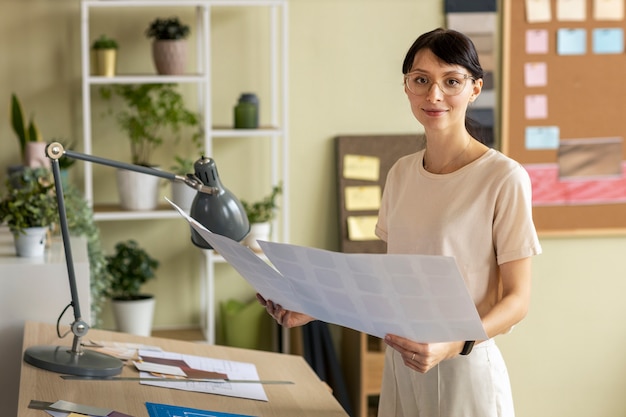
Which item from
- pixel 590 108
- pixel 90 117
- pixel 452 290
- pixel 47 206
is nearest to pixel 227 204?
pixel 452 290

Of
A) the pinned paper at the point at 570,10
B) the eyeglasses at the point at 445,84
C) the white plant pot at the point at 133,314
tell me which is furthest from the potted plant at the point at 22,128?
the pinned paper at the point at 570,10

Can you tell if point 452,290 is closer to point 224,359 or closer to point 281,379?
point 281,379

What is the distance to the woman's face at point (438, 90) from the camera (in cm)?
177

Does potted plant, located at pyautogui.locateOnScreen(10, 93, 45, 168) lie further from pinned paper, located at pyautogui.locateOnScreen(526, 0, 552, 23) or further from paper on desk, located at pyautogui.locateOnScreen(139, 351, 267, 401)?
pinned paper, located at pyautogui.locateOnScreen(526, 0, 552, 23)

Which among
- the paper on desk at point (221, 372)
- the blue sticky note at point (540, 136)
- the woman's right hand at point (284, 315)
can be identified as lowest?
the paper on desk at point (221, 372)

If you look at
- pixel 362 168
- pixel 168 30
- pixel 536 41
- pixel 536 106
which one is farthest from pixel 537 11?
pixel 168 30

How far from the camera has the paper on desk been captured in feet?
6.63

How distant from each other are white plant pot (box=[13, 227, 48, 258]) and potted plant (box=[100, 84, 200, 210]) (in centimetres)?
100

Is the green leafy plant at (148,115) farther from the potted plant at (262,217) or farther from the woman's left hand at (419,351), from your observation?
the woman's left hand at (419,351)

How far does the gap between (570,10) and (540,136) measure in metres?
0.55

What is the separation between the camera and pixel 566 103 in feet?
13.2

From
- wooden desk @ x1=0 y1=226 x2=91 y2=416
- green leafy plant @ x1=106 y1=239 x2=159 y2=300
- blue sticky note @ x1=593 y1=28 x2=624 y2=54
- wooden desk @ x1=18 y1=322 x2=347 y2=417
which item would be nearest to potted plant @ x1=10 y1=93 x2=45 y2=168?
→ green leafy plant @ x1=106 y1=239 x2=159 y2=300

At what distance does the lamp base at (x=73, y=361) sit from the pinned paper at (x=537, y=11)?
254 centimetres

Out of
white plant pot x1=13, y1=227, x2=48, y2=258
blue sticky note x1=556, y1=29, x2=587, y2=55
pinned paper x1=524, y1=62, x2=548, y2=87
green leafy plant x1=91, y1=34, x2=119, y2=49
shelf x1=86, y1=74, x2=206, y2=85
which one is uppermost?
blue sticky note x1=556, y1=29, x2=587, y2=55
